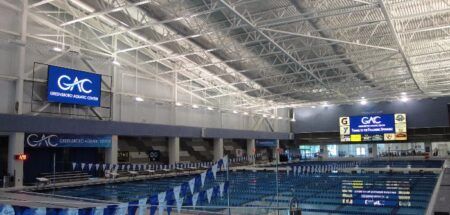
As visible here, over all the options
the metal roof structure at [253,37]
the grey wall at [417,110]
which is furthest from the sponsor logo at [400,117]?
the metal roof structure at [253,37]

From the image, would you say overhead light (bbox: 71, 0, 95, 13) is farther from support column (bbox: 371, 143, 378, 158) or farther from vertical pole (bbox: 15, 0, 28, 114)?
support column (bbox: 371, 143, 378, 158)

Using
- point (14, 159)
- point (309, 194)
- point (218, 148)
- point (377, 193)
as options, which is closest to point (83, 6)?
point (14, 159)

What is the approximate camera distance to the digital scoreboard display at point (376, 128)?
42.6 meters

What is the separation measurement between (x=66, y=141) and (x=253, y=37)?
1215 centimetres

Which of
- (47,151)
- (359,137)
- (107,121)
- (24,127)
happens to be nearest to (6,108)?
(24,127)

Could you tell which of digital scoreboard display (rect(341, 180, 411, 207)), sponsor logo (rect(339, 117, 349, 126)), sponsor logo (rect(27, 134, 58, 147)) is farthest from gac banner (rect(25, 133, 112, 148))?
sponsor logo (rect(339, 117, 349, 126))

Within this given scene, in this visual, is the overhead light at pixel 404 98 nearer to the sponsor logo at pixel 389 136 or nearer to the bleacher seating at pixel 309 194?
the sponsor logo at pixel 389 136

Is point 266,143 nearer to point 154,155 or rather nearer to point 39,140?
point 154,155

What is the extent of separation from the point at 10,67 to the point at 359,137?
3636 centimetres

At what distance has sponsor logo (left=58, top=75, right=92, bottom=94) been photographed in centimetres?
2130

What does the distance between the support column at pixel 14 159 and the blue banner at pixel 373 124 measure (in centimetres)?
3561

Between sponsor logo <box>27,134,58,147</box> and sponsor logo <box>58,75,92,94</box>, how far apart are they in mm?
2769

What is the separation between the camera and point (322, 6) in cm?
1792

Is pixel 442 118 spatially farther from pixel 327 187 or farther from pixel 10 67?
pixel 10 67
